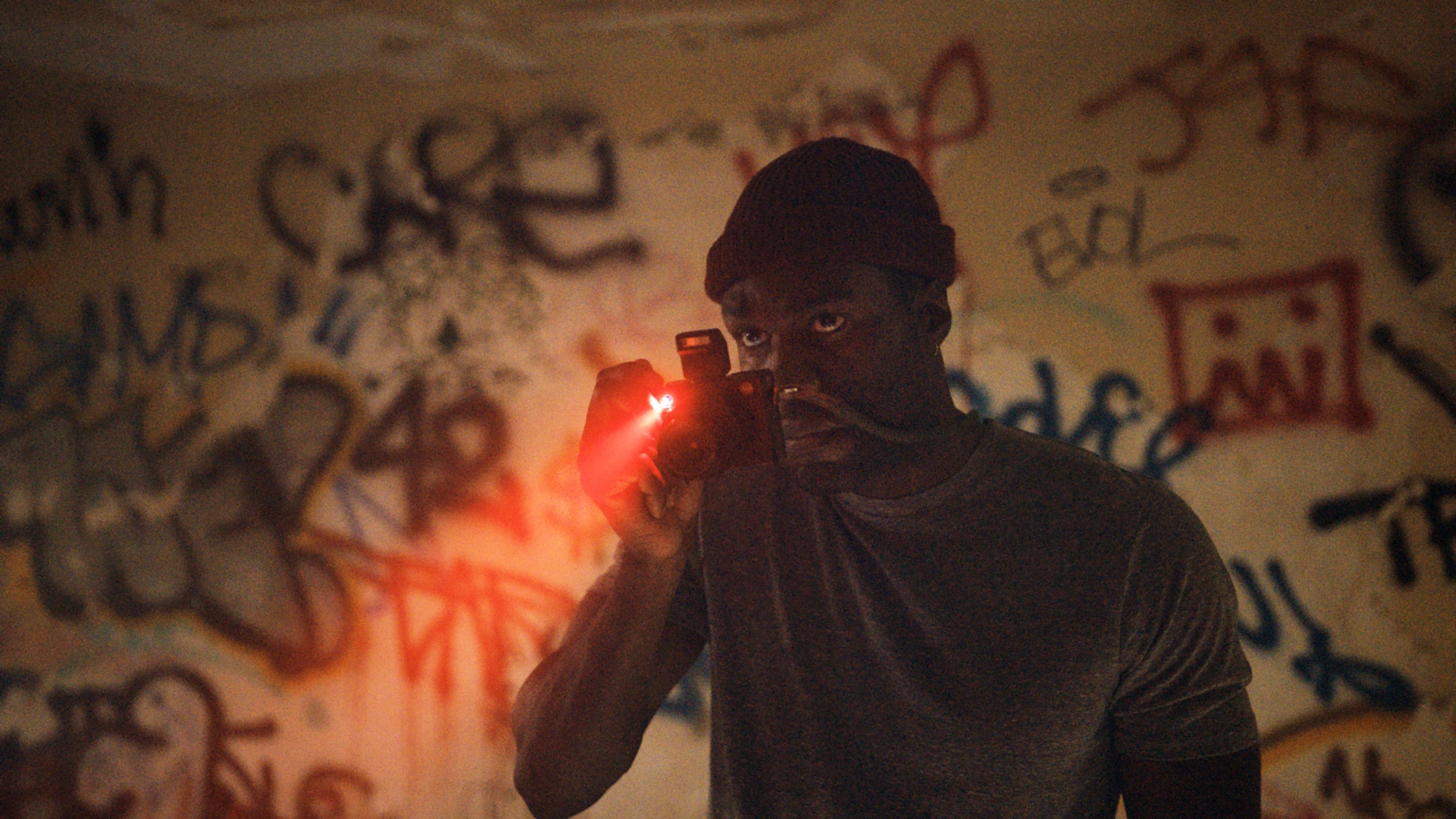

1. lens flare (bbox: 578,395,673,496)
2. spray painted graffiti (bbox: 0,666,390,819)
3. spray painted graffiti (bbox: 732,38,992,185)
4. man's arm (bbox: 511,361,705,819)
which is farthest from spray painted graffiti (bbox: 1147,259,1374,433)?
spray painted graffiti (bbox: 0,666,390,819)

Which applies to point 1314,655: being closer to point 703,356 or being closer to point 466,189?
point 703,356

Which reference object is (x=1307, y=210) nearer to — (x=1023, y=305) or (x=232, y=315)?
(x=1023, y=305)

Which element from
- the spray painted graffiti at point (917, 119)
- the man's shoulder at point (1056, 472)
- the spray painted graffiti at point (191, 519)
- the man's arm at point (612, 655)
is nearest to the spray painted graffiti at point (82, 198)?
the spray painted graffiti at point (191, 519)

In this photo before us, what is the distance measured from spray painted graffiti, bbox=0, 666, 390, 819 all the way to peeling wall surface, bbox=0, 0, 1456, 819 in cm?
2

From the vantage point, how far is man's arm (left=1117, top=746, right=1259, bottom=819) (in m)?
1.04

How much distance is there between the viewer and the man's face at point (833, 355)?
119 centimetres

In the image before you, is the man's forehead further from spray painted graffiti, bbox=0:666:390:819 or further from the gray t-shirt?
spray painted graffiti, bbox=0:666:390:819

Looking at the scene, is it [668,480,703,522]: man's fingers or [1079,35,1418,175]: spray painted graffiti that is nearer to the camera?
[668,480,703,522]: man's fingers

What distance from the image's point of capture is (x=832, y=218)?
119 cm

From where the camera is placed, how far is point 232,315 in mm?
3053

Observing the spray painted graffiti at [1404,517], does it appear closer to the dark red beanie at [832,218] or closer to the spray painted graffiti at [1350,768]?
the spray painted graffiti at [1350,768]

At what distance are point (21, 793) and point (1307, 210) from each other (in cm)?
499

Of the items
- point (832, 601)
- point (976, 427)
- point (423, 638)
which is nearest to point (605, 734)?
point (832, 601)

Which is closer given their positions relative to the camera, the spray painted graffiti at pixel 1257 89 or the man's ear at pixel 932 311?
the man's ear at pixel 932 311
